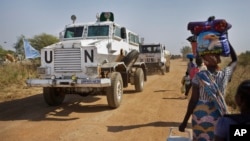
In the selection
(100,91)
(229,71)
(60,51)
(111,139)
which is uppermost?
(60,51)

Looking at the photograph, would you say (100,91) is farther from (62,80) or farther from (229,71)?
(229,71)

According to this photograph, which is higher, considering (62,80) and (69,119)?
(62,80)

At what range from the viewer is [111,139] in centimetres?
561

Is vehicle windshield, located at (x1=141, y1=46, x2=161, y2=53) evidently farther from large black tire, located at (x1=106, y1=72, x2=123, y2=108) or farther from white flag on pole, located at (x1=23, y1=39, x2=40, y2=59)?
large black tire, located at (x1=106, y1=72, x2=123, y2=108)

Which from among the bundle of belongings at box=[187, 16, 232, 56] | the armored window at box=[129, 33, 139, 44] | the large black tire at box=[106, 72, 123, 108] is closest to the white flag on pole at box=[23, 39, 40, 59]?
the armored window at box=[129, 33, 139, 44]

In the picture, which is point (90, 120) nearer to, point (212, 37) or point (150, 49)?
point (212, 37)

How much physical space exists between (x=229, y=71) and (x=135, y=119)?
4.51 meters

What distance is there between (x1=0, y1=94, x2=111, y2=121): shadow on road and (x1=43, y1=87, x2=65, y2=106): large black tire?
0.53 ft

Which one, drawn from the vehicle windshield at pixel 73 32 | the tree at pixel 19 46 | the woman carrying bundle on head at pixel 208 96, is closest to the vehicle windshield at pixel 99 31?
the vehicle windshield at pixel 73 32

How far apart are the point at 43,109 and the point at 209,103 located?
261 inches

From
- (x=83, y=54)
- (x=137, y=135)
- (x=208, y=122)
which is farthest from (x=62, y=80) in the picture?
(x=208, y=122)

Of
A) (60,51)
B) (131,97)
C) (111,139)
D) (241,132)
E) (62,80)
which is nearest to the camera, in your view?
(241,132)

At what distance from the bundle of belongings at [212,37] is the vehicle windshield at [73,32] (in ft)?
24.3

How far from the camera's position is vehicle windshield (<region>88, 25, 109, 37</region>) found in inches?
379
